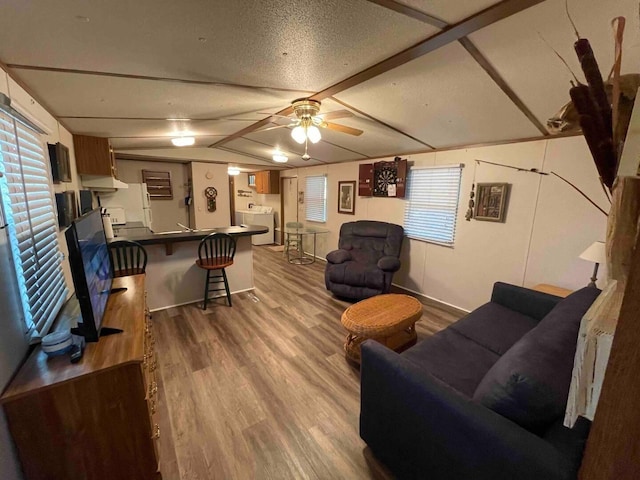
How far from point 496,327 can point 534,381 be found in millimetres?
1308

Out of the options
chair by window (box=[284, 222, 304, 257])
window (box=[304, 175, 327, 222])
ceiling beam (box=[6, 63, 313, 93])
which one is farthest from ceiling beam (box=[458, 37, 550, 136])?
chair by window (box=[284, 222, 304, 257])

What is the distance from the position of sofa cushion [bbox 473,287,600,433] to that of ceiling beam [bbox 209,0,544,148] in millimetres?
1516

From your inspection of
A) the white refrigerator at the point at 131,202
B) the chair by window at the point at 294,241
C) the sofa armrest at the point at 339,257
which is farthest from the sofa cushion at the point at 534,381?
the white refrigerator at the point at 131,202

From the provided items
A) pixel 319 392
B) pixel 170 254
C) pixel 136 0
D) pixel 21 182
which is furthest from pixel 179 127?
pixel 319 392

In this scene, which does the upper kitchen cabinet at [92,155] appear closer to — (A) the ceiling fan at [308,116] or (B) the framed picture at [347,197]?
(A) the ceiling fan at [308,116]

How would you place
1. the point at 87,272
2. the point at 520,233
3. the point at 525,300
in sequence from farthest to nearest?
1. the point at 520,233
2. the point at 525,300
3. the point at 87,272

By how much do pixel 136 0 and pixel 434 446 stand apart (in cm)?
224

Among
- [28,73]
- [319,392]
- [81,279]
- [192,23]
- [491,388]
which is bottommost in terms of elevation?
[319,392]

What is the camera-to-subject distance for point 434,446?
121 centimetres

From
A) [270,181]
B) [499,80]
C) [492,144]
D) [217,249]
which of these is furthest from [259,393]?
[270,181]

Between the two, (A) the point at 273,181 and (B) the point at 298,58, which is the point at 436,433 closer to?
(B) the point at 298,58

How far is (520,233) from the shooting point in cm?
298

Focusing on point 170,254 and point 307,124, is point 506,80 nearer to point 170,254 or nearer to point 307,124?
point 307,124

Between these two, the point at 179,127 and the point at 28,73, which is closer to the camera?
the point at 28,73
